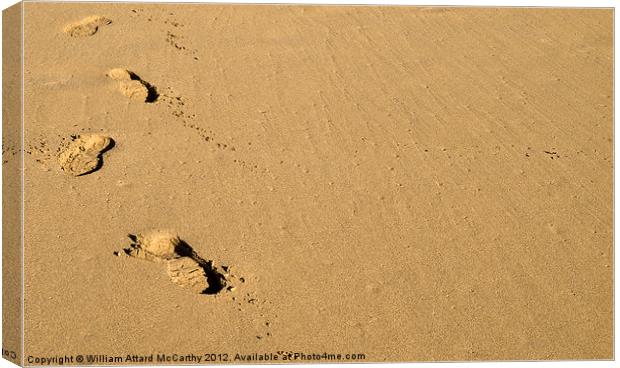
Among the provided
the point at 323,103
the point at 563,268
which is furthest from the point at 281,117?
the point at 563,268

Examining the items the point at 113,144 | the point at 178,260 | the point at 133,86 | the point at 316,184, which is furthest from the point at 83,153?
the point at 316,184

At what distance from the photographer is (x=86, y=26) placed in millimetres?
4867

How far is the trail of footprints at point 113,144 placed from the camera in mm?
3105

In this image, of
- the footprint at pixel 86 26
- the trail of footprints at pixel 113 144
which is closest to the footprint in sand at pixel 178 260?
the trail of footprints at pixel 113 144

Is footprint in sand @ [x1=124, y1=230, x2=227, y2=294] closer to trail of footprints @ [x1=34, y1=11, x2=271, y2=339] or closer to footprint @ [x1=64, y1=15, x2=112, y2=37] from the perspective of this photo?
trail of footprints @ [x1=34, y1=11, x2=271, y2=339]

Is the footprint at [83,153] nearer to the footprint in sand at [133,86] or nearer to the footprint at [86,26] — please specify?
the footprint in sand at [133,86]

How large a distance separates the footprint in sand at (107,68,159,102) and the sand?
2 centimetres

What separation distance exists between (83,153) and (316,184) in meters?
1.60

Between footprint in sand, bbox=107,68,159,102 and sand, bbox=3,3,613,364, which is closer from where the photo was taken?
sand, bbox=3,3,613,364

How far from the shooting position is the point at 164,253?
321 cm

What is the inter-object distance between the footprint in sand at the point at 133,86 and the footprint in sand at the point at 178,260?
4.43ft

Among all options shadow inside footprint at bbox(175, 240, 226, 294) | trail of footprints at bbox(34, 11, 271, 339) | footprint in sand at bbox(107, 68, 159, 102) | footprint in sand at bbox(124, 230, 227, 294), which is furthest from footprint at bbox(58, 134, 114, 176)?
shadow inside footprint at bbox(175, 240, 226, 294)

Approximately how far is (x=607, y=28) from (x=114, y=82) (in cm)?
459

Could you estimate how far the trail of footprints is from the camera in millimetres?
3105
